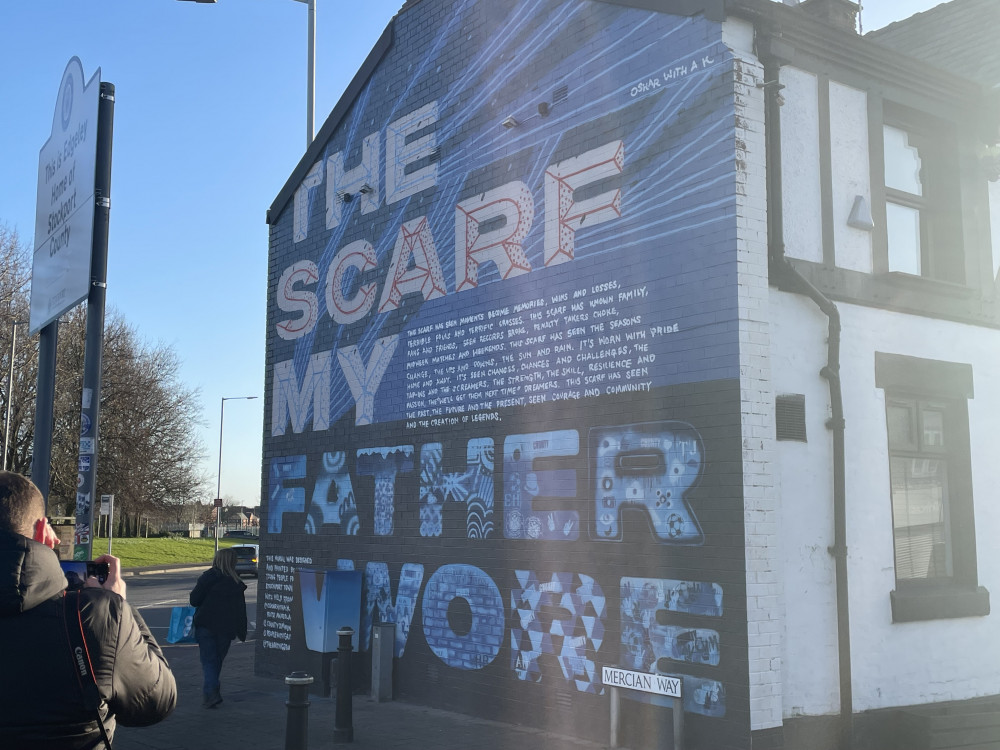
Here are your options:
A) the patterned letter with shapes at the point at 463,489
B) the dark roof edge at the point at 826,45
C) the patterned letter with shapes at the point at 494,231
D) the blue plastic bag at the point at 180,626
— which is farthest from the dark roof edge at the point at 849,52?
the blue plastic bag at the point at 180,626

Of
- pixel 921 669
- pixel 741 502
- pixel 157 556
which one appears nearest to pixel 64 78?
pixel 741 502

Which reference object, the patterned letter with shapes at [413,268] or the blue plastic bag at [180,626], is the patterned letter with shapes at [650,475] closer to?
the patterned letter with shapes at [413,268]

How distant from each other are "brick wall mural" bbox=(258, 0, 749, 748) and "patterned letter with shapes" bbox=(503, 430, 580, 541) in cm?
3

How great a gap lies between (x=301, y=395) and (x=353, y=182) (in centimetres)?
309

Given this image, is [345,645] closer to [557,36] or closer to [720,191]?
[720,191]

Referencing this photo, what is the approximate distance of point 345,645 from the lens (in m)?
9.14

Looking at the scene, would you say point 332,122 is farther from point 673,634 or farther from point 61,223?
point 673,634

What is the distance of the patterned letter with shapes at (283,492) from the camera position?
44.3 feet

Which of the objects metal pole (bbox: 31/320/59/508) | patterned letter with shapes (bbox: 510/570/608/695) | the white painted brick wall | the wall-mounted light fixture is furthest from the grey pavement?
the wall-mounted light fixture

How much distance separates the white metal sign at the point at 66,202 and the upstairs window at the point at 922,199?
7.94 m

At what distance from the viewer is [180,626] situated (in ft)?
45.3

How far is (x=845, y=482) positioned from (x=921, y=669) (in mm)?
1997

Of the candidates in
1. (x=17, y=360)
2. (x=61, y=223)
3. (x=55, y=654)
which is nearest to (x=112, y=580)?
(x=55, y=654)

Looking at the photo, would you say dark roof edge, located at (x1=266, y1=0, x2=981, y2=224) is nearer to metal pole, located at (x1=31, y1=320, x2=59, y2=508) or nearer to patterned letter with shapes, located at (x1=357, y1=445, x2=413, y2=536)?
patterned letter with shapes, located at (x1=357, y1=445, x2=413, y2=536)
